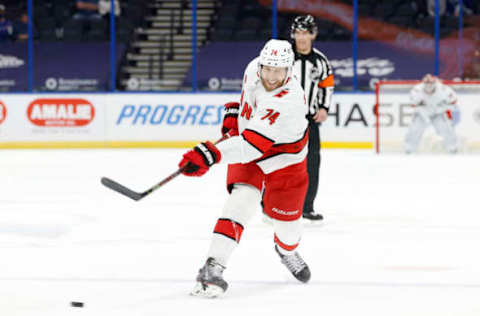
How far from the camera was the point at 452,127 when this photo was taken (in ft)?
31.7

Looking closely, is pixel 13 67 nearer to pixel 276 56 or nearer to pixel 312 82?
pixel 312 82

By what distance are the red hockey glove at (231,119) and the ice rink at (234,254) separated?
0.60 m

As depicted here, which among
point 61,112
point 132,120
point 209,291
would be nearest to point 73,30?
point 61,112

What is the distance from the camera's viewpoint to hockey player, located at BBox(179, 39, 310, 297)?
302cm

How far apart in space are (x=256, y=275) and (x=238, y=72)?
24.9 ft

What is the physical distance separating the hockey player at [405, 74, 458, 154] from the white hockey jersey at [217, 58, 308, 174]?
6.61 meters

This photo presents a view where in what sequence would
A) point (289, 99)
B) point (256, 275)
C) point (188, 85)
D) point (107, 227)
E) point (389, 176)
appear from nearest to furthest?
1. point (289, 99)
2. point (256, 275)
3. point (107, 227)
4. point (389, 176)
5. point (188, 85)

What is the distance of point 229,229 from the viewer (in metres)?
3.10

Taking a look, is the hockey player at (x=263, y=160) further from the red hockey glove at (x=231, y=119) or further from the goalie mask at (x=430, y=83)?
the goalie mask at (x=430, y=83)

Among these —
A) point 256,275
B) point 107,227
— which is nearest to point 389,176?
point 107,227

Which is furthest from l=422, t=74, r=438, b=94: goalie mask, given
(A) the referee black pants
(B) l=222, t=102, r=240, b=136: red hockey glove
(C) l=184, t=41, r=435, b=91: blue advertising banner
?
(B) l=222, t=102, r=240, b=136: red hockey glove

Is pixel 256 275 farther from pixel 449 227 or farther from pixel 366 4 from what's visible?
pixel 366 4

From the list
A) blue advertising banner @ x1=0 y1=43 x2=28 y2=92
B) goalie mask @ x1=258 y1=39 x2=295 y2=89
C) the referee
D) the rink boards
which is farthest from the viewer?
blue advertising banner @ x1=0 y1=43 x2=28 y2=92

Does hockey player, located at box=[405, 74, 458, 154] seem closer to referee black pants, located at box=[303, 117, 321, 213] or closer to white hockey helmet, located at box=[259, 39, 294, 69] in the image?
referee black pants, located at box=[303, 117, 321, 213]
